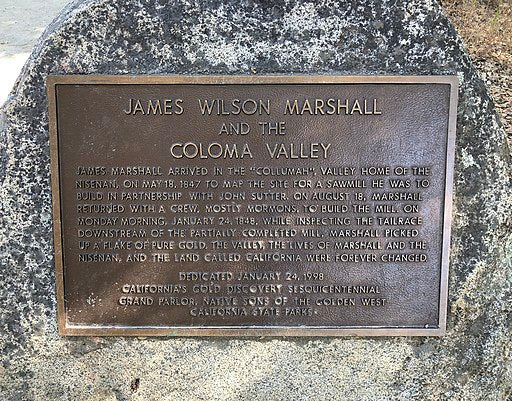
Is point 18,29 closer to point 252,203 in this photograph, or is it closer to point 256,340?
point 252,203

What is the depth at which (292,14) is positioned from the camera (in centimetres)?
244

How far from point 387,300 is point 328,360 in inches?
15.9

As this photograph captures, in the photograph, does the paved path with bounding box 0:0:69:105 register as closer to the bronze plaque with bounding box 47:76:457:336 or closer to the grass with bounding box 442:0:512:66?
the bronze plaque with bounding box 47:76:457:336

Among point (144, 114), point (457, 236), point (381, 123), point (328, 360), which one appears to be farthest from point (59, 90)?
point (457, 236)

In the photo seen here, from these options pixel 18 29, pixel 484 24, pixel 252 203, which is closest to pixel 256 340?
pixel 252 203

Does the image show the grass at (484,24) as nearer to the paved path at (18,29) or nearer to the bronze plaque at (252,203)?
the bronze plaque at (252,203)

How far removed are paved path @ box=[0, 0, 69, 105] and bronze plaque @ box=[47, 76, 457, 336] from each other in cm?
503

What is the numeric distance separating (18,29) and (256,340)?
963 cm

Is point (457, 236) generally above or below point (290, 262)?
above

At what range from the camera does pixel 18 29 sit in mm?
10367

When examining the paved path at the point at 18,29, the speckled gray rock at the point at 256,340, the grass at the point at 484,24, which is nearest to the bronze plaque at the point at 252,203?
the speckled gray rock at the point at 256,340

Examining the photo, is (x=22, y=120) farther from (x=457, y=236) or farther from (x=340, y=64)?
(x=457, y=236)

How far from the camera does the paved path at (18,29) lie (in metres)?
8.07

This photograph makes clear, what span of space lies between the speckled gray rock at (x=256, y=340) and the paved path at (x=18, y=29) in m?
4.92
